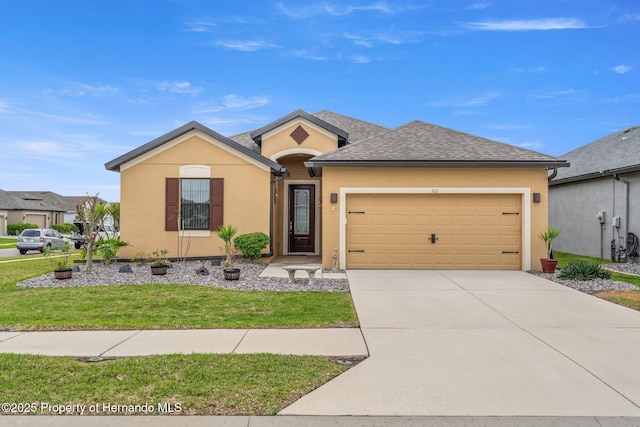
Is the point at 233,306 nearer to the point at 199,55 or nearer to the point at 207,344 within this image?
the point at 207,344

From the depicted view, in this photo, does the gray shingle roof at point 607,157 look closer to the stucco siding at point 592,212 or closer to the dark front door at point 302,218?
the stucco siding at point 592,212

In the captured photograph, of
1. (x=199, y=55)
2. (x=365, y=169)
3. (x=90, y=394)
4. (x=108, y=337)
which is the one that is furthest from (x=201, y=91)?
(x=90, y=394)

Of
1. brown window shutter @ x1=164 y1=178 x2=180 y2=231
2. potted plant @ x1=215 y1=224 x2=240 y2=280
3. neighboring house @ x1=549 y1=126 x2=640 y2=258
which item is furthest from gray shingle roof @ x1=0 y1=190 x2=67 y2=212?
neighboring house @ x1=549 y1=126 x2=640 y2=258

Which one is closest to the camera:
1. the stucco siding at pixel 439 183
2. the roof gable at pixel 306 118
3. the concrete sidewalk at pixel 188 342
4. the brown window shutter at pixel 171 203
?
the concrete sidewalk at pixel 188 342

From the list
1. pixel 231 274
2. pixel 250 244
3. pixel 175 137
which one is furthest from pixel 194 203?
pixel 231 274

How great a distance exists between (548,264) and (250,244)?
8628mm

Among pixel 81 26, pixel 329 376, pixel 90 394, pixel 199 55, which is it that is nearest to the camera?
pixel 90 394

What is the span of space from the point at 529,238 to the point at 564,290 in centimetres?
285

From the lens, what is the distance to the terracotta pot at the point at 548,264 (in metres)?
10.7

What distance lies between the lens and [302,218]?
1573 centimetres

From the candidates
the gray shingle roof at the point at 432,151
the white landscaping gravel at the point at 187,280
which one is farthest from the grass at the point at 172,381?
the gray shingle roof at the point at 432,151

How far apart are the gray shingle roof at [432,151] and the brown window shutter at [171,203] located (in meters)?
4.94

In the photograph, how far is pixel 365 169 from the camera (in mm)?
11359

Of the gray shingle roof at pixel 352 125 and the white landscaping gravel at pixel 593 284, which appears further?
the gray shingle roof at pixel 352 125
